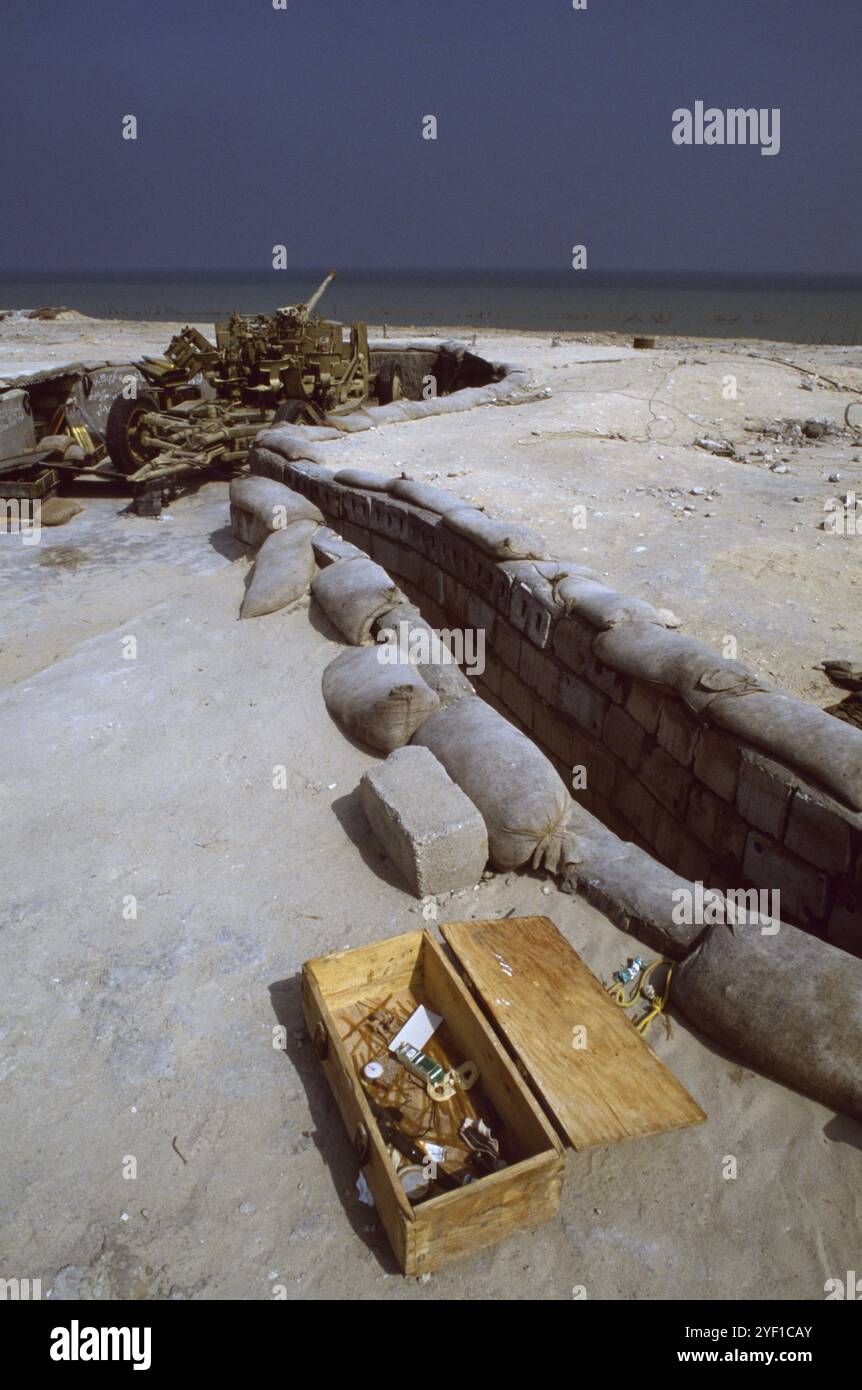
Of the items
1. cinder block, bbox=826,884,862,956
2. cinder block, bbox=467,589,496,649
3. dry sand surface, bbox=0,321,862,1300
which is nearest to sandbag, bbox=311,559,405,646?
dry sand surface, bbox=0,321,862,1300

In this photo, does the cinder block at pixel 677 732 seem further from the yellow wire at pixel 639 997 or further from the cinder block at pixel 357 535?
the cinder block at pixel 357 535

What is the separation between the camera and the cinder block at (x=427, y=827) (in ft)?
12.8

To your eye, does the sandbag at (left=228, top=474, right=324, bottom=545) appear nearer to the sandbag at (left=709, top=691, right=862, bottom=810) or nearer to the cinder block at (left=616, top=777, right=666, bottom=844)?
the cinder block at (left=616, top=777, right=666, bottom=844)

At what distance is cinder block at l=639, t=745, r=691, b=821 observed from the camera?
4.57 m

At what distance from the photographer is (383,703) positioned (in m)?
4.98

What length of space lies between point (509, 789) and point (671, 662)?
1.18 meters

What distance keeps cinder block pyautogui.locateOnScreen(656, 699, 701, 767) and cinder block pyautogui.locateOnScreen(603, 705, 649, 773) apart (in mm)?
207

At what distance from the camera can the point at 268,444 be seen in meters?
10.1

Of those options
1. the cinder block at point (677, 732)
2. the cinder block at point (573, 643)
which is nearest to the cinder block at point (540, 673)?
the cinder block at point (573, 643)

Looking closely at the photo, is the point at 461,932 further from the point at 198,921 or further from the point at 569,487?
the point at 569,487

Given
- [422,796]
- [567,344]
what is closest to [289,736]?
[422,796]

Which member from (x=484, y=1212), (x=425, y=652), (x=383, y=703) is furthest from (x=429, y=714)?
(x=484, y=1212)

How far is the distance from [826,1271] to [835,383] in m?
14.6

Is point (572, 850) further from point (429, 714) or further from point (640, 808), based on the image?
point (429, 714)
